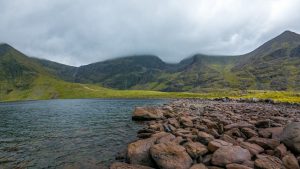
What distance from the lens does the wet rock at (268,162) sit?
652 inches

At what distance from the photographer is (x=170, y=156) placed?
739 inches

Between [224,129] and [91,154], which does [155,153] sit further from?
[224,129]

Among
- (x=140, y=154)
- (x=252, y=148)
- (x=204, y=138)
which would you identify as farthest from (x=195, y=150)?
(x=252, y=148)

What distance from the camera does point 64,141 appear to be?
3069cm

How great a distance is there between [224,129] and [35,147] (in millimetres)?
23889

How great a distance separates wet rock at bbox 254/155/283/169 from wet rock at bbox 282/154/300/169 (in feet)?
1.31

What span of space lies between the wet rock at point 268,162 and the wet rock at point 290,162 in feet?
1.31

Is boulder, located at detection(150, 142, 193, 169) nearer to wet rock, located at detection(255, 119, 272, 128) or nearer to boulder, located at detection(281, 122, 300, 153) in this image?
boulder, located at detection(281, 122, 300, 153)

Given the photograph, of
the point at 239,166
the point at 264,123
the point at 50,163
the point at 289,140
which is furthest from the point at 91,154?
the point at 264,123

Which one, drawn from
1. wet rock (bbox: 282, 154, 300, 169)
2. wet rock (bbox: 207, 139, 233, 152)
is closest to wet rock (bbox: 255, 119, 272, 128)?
wet rock (bbox: 207, 139, 233, 152)

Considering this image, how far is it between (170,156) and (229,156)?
475cm

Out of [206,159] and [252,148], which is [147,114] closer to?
[206,159]

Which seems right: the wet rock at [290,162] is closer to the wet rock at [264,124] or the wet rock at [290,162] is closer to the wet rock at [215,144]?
the wet rock at [215,144]

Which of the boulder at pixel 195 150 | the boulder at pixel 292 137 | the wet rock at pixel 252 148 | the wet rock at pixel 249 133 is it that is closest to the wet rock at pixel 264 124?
the wet rock at pixel 249 133
